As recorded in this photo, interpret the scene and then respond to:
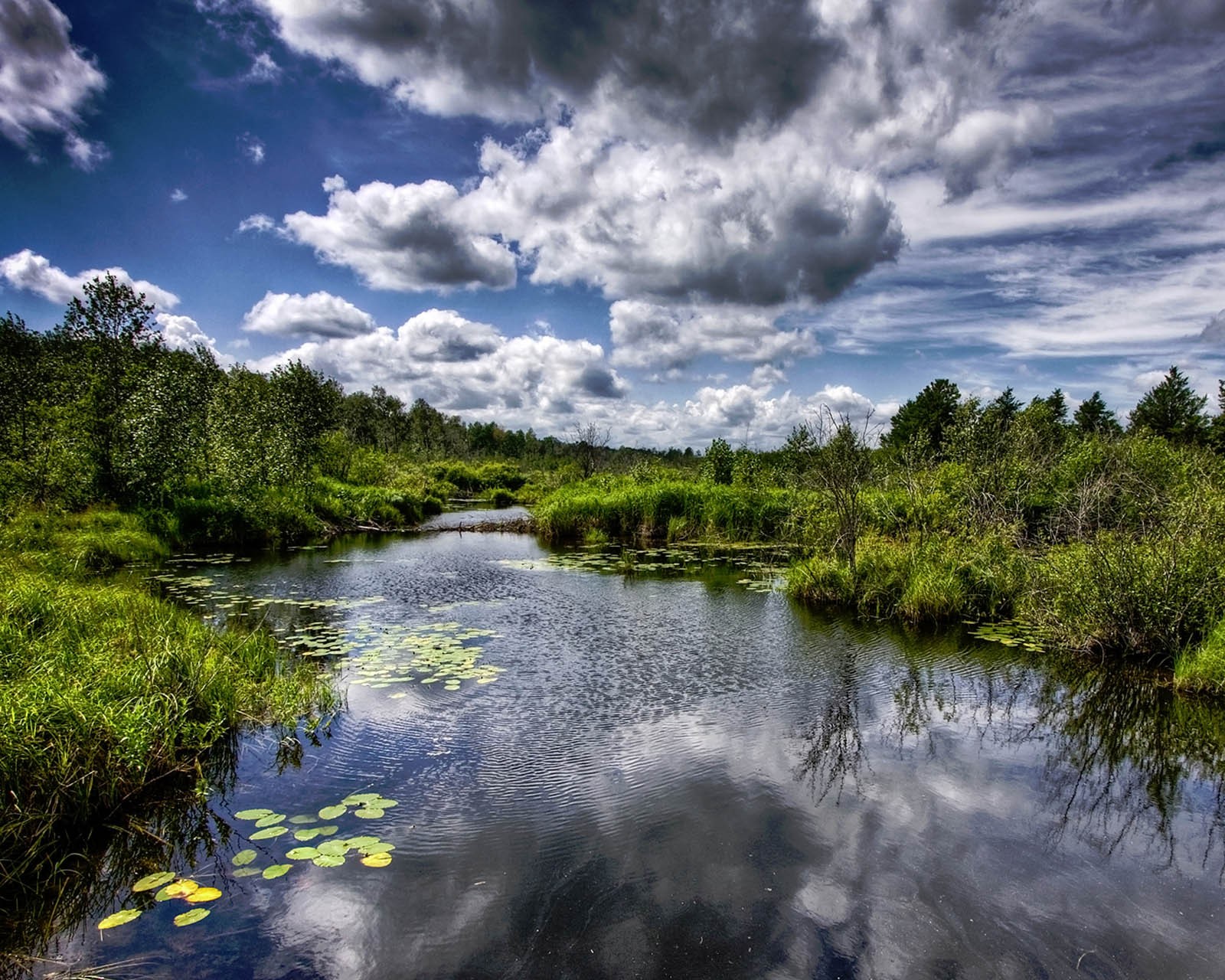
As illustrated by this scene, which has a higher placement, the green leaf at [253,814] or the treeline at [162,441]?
the treeline at [162,441]

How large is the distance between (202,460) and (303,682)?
1793 cm

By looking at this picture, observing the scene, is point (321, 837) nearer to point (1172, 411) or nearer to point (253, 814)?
point (253, 814)

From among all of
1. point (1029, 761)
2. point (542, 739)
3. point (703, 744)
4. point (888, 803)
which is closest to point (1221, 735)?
point (1029, 761)

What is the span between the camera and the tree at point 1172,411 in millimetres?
45562

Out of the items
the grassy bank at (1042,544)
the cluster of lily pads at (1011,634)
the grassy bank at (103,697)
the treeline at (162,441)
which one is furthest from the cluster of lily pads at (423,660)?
the treeline at (162,441)

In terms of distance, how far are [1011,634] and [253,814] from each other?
11509mm

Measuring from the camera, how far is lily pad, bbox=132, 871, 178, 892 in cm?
425

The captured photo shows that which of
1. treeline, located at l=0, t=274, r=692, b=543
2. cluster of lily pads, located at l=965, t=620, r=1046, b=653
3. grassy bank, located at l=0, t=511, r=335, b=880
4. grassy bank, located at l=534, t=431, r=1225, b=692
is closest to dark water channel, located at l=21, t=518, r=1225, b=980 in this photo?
cluster of lily pads, located at l=965, t=620, r=1046, b=653

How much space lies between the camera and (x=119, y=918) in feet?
12.9

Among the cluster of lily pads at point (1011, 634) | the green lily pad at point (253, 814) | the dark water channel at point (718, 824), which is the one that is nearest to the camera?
the dark water channel at point (718, 824)

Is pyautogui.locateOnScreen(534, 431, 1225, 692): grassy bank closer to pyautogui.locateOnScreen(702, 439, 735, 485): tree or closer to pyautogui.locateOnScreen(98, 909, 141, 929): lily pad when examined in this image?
pyautogui.locateOnScreen(702, 439, 735, 485): tree

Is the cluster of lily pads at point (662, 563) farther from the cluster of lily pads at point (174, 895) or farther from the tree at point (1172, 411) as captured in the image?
the tree at point (1172, 411)

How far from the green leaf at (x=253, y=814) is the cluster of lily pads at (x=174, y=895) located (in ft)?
2.36

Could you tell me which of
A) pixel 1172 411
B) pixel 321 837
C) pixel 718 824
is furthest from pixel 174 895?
pixel 1172 411
